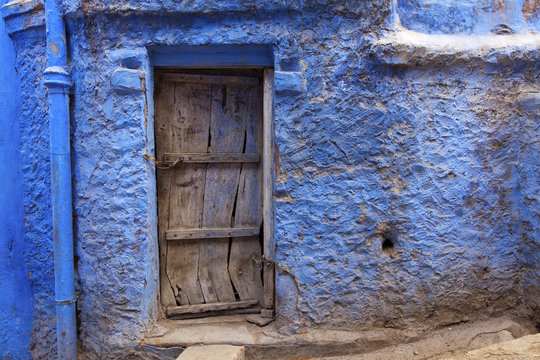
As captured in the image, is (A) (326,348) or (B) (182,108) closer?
(A) (326,348)

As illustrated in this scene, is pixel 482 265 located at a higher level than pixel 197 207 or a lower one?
lower

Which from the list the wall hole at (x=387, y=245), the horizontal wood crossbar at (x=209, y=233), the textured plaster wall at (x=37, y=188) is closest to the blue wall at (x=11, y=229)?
the textured plaster wall at (x=37, y=188)

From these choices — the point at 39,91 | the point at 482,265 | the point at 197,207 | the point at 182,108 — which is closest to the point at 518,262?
the point at 482,265

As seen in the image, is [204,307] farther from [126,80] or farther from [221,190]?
[126,80]

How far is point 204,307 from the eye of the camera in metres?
2.66

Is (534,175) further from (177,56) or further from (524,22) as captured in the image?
(177,56)

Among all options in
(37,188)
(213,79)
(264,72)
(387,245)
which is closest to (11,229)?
(37,188)

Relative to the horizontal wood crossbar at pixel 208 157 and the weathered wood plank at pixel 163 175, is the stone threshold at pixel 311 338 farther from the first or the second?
the horizontal wood crossbar at pixel 208 157

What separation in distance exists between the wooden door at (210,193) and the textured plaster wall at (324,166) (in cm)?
19

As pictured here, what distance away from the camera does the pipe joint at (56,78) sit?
2.29m

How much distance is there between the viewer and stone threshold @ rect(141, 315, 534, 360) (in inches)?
94.3

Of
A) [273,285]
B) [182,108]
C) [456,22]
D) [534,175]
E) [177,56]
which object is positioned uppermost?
[456,22]

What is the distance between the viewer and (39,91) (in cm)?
246

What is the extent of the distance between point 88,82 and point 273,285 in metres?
1.78
